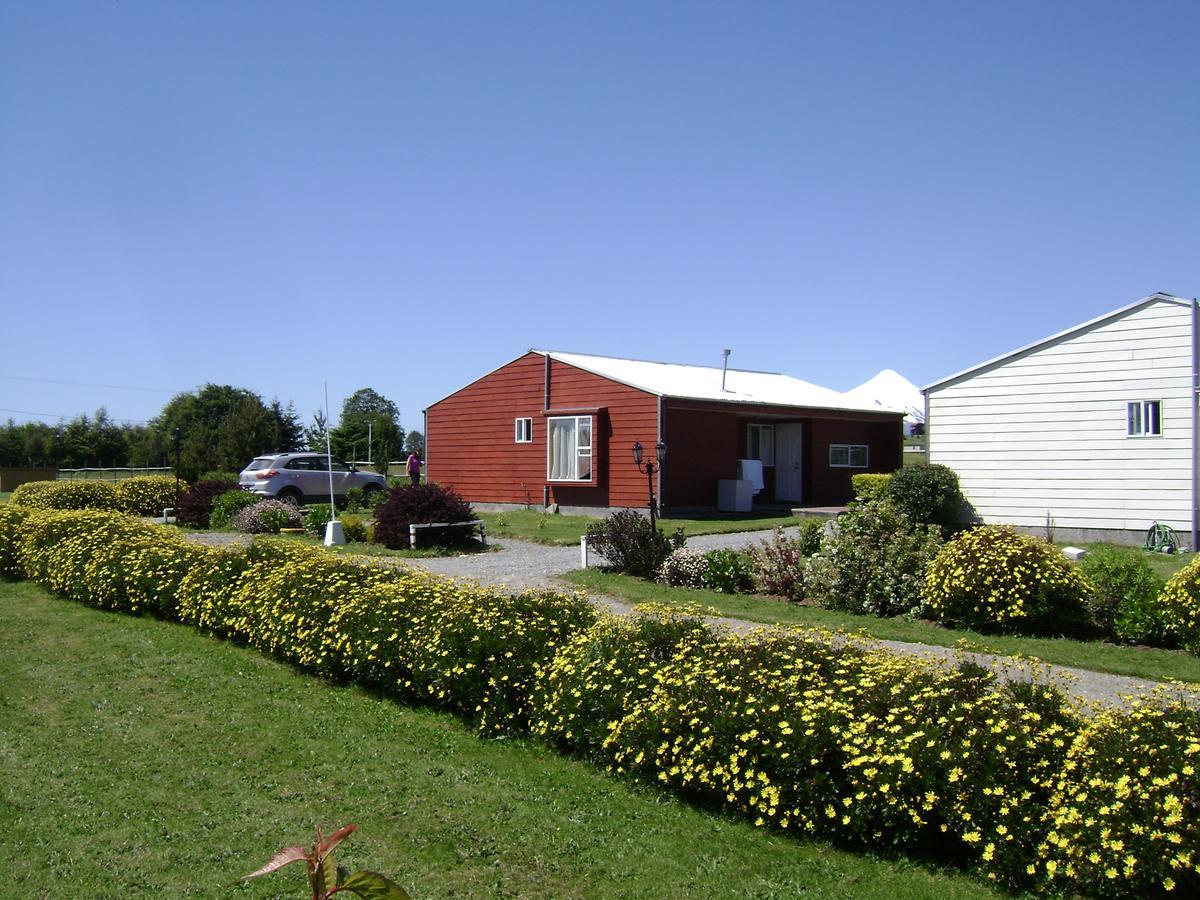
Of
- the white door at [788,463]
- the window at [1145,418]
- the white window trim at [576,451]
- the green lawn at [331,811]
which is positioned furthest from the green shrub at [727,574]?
the white door at [788,463]

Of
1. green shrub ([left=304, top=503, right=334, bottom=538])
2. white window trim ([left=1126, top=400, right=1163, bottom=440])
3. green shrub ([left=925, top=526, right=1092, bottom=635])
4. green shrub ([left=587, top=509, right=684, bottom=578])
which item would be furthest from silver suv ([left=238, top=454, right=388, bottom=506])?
green shrub ([left=925, top=526, right=1092, bottom=635])

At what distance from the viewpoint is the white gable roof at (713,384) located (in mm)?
23406

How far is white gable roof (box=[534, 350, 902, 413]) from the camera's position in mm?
23406

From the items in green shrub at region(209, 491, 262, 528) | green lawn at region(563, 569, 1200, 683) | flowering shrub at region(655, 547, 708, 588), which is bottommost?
green lawn at region(563, 569, 1200, 683)

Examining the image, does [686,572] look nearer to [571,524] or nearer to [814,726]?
[814,726]

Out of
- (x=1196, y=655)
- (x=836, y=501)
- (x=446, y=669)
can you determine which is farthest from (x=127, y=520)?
(x=836, y=501)

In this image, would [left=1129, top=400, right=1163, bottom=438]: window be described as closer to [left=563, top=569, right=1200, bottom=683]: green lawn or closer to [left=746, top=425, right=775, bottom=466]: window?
[left=563, top=569, right=1200, bottom=683]: green lawn

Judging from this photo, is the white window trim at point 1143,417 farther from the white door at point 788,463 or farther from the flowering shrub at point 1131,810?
the flowering shrub at point 1131,810

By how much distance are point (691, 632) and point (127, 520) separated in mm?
10067

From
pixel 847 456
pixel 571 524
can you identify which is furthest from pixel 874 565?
pixel 847 456

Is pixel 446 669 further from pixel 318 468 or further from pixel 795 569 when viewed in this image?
pixel 318 468

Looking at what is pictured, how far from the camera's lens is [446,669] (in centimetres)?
668

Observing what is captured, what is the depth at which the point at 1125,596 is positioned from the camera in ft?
28.6

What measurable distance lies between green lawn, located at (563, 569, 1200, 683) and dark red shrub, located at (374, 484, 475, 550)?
16.4 ft
